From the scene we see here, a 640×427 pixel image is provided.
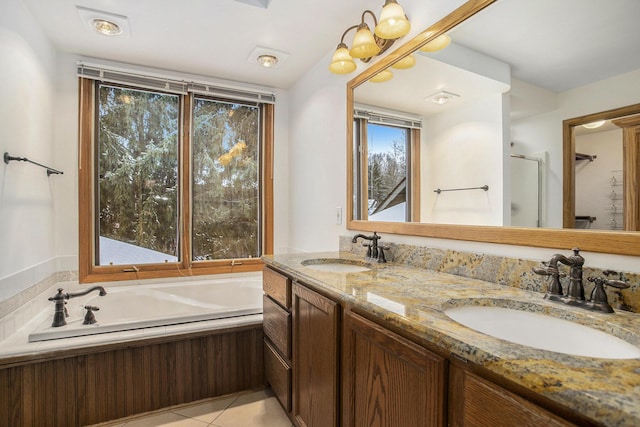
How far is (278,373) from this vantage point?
5.83 ft

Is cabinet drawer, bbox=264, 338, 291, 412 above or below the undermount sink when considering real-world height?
below

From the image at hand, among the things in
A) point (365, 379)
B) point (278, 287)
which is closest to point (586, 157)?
point (365, 379)

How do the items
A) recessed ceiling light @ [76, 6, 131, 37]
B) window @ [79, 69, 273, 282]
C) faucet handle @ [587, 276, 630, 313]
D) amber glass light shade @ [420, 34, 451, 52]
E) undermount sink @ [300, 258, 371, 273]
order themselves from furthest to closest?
window @ [79, 69, 273, 282] → recessed ceiling light @ [76, 6, 131, 37] → undermount sink @ [300, 258, 371, 273] → amber glass light shade @ [420, 34, 451, 52] → faucet handle @ [587, 276, 630, 313]

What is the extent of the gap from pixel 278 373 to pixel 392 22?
1.90 meters

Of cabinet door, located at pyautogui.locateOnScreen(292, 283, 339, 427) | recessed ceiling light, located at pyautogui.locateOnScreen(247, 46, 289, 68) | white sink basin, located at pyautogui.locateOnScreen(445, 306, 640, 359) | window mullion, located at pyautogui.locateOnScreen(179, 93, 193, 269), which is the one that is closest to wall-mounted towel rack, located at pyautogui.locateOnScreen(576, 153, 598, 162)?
white sink basin, located at pyautogui.locateOnScreen(445, 306, 640, 359)

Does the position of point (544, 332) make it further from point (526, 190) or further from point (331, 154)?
point (331, 154)

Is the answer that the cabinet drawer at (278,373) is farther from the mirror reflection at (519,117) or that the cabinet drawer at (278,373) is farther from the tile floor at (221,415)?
the mirror reflection at (519,117)

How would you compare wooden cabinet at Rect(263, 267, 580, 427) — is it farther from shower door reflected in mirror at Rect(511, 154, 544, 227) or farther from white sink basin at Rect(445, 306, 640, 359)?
shower door reflected in mirror at Rect(511, 154, 544, 227)

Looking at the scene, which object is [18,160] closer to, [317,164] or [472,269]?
[317,164]

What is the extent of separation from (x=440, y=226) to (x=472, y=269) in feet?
0.87

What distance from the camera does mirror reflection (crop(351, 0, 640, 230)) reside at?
0.96 meters

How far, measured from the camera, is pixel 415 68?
1.67 m

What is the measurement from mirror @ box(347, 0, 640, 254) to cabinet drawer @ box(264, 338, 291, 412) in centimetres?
96

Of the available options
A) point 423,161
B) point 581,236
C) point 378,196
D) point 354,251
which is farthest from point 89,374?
point 581,236
